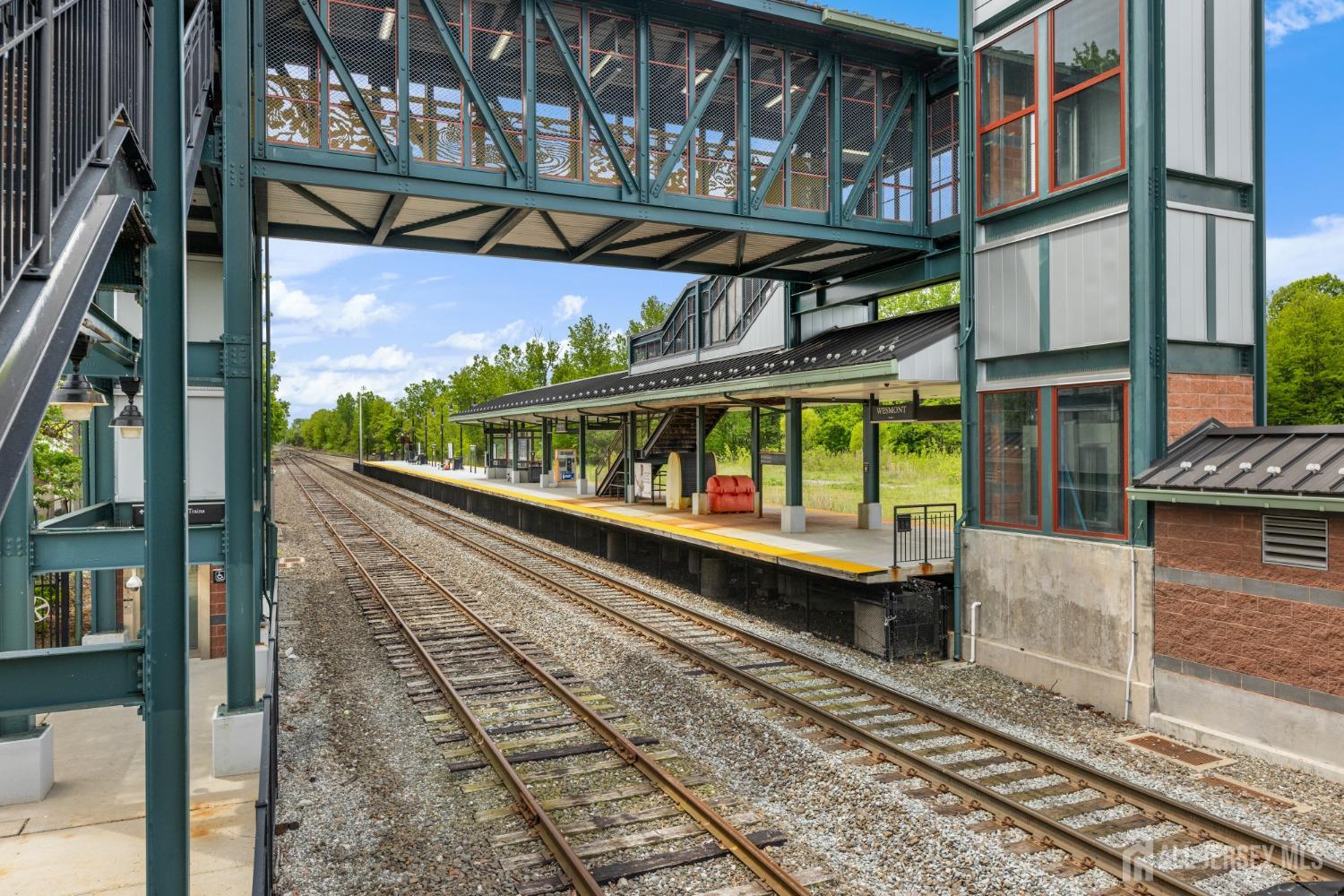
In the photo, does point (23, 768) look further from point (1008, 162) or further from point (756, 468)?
point (756, 468)

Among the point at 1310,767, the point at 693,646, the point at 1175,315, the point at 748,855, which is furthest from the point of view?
the point at 693,646

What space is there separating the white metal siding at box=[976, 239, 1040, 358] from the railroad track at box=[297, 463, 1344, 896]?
16.3 feet

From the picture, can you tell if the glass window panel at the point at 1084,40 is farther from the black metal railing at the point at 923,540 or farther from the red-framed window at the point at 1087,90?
the black metal railing at the point at 923,540

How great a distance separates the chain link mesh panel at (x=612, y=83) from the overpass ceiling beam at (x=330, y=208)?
391 centimetres

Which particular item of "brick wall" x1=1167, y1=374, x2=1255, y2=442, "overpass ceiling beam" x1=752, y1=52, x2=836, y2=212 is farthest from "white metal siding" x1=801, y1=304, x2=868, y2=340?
"brick wall" x1=1167, y1=374, x2=1255, y2=442

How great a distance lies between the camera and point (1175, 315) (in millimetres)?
9789

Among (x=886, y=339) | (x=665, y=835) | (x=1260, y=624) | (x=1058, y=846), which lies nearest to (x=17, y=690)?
(x=665, y=835)

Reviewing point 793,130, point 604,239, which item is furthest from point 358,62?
point 793,130

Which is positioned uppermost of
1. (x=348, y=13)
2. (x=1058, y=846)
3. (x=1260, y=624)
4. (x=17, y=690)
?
(x=348, y=13)

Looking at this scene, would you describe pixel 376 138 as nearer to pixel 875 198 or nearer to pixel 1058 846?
pixel 875 198

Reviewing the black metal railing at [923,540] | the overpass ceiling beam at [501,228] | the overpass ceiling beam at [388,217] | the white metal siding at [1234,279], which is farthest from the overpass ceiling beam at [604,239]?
the white metal siding at [1234,279]

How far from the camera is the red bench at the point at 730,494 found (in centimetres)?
2200

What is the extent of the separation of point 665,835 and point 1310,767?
19.7 feet

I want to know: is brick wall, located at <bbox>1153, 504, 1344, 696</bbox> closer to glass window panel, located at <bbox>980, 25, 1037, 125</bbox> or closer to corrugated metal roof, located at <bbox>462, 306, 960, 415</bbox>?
corrugated metal roof, located at <bbox>462, 306, 960, 415</bbox>
